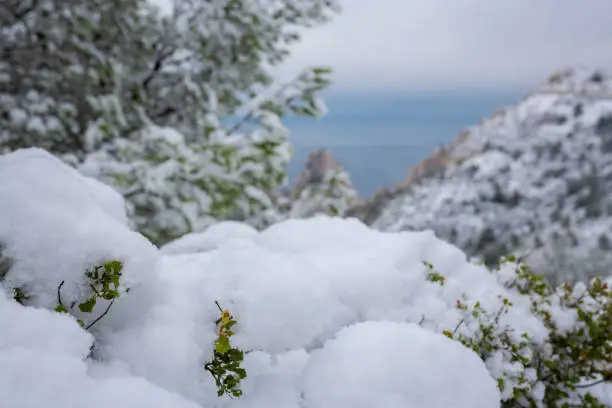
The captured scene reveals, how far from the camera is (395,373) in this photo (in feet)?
4.47

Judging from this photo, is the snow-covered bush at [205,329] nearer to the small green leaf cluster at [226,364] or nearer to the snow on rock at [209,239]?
the small green leaf cluster at [226,364]

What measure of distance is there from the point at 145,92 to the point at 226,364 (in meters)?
4.42

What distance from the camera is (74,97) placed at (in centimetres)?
491

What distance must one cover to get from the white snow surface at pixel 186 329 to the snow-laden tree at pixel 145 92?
2.36 metres

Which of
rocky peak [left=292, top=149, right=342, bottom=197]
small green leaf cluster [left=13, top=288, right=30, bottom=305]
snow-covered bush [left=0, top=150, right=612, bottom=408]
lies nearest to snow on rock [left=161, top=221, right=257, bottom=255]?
snow-covered bush [left=0, top=150, right=612, bottom=408]

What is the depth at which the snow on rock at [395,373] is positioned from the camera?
1317 millimetres

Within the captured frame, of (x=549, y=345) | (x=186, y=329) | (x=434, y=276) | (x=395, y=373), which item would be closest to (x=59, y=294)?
(x=186, y=329)

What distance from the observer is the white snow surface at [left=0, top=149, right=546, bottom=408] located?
43.0 inches

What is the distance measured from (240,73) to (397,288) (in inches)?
144

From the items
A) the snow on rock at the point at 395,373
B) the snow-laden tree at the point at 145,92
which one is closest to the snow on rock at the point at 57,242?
the snow on rock at the point at 395,373

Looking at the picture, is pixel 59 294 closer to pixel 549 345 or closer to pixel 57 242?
pixel 57 242

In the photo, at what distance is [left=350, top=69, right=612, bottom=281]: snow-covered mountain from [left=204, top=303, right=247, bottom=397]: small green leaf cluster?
7.26 meters

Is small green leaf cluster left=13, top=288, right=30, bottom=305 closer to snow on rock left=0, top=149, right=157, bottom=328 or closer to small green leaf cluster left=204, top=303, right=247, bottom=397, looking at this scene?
snow on rock left=0, top=149, right=157, bottom=328

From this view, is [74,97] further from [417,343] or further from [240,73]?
[417,343]
